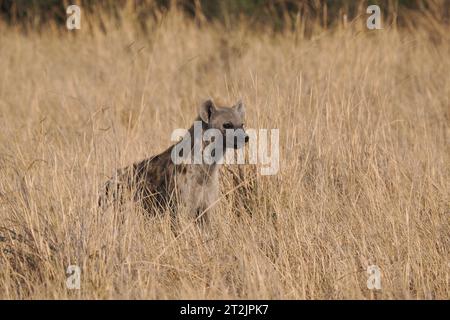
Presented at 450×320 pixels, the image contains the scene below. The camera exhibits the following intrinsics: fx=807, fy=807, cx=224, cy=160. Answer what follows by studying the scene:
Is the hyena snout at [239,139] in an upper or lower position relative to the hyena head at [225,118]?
lower

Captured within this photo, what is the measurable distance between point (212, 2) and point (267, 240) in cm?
1094

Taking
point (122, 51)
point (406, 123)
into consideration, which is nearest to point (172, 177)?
point (406, 123)

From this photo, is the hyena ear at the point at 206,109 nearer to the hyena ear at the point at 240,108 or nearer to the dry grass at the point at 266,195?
the hyena ear at the point at 240,108

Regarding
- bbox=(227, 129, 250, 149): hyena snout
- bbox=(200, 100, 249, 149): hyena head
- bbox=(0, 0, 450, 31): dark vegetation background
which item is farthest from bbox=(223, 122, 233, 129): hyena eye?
bbox=(0, 0, 450, 31): dark vegetation background

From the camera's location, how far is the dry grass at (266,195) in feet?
16.3

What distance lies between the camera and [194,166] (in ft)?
22.5

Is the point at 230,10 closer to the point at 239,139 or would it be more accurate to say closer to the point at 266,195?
the point at 239,139

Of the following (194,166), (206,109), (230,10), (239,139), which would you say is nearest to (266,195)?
(239,139)

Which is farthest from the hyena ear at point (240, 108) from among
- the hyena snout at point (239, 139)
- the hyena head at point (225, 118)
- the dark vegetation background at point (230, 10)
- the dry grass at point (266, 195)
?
the dark vegetation background at point (230, 10)

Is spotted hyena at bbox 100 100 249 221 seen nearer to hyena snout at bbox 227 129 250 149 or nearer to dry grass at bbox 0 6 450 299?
hyena snout at bbox 227 129 250 149

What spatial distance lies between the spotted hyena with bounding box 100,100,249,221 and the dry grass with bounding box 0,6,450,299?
0.19 meters

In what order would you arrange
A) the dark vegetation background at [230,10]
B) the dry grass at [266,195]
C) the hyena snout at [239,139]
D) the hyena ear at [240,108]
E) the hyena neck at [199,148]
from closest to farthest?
the dry grass at [266,195]
the hyena snout at [239,139]
the hyena neck at [199,148]
the hyena ear at [240,108]
the dark vegetation background at [230,10]

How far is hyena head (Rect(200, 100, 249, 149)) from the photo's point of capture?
6855mm
